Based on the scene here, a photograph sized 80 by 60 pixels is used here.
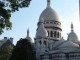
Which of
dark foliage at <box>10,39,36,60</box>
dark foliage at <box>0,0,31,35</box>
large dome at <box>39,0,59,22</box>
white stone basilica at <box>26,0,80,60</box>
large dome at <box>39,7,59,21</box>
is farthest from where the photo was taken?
large dome at <box>39,7,59,21</box>

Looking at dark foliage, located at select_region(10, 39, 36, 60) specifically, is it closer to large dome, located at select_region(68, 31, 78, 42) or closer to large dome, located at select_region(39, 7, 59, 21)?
large dome, located at select_region(68, 31, 78, 42)

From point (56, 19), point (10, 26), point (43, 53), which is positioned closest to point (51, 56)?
point (43, 53)

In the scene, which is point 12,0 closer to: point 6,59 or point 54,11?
point 6,59

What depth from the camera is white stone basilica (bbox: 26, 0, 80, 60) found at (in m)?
51.9

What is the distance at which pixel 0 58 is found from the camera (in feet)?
109

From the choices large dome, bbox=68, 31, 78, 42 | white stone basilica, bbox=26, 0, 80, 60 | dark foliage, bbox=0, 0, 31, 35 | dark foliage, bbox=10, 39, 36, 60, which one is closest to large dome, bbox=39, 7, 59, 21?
white stone basilica, bbox=26, 0, 80, 60

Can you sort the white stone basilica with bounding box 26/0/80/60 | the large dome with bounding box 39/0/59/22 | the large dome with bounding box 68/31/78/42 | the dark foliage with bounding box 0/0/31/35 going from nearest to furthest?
the dark foliage with bounding box 0/0/31/35, the white stone basilica with bounding box 26/0/80/60, the large dome with bounding box 68/31/78/42, the large dome with bounding box 39/0/59/22

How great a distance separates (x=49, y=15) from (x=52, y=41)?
9626 mm

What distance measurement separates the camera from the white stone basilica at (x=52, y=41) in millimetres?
51906

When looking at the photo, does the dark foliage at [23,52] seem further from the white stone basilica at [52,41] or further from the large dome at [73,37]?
the large dome at [73,37]

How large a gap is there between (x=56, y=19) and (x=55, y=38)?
7.12 meters

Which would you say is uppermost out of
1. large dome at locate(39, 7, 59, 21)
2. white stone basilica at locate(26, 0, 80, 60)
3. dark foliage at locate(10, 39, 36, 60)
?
large dome at locate(39, 7, 59, 21)

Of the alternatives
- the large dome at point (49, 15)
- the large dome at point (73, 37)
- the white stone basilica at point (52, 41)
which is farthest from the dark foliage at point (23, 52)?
the large dome at point (49, 15)

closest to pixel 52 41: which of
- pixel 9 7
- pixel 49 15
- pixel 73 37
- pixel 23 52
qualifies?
pixel 73 37
